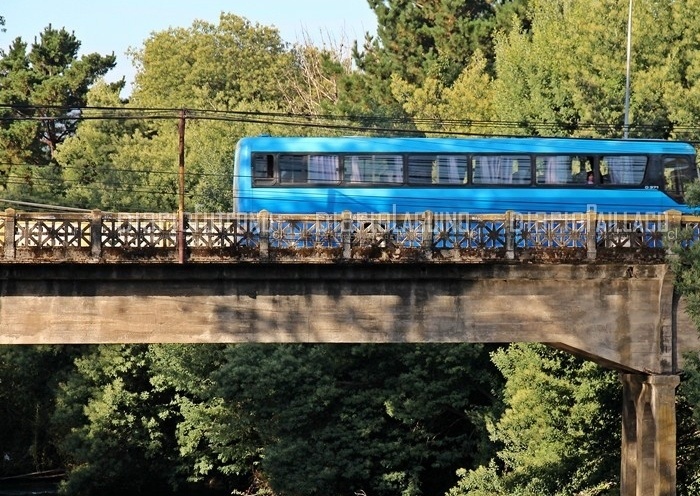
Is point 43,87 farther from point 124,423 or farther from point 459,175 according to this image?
point 459,175

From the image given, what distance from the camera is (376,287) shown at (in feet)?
108

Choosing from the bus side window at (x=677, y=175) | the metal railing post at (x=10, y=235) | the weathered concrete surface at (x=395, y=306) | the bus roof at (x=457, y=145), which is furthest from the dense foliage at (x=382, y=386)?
the metal railing post at (x=10, y=235)

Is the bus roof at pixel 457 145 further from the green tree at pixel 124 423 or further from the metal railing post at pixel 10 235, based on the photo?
the green tree at pixel 124 423

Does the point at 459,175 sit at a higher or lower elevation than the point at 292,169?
lower

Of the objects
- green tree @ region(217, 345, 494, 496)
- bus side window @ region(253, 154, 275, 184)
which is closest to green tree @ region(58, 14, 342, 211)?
green tree @ region(217, 345, 494, 496)

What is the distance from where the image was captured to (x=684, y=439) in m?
39.2

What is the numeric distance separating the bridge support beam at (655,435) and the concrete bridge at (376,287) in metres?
0.04

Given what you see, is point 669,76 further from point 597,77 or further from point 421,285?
point 421,285

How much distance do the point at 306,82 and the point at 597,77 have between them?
48262 mm

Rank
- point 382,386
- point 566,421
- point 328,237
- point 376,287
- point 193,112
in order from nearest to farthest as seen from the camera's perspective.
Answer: point 328,237, point 376,287, point 566,421, point 382,386, point 193,112

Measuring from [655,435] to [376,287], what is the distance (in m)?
7.74

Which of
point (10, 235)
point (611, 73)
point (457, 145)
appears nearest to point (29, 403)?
point (457, 145)

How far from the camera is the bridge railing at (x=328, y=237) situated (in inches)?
1244

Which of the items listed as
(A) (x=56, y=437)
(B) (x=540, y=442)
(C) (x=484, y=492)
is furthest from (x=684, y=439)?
(A) (x=56, y=437)
